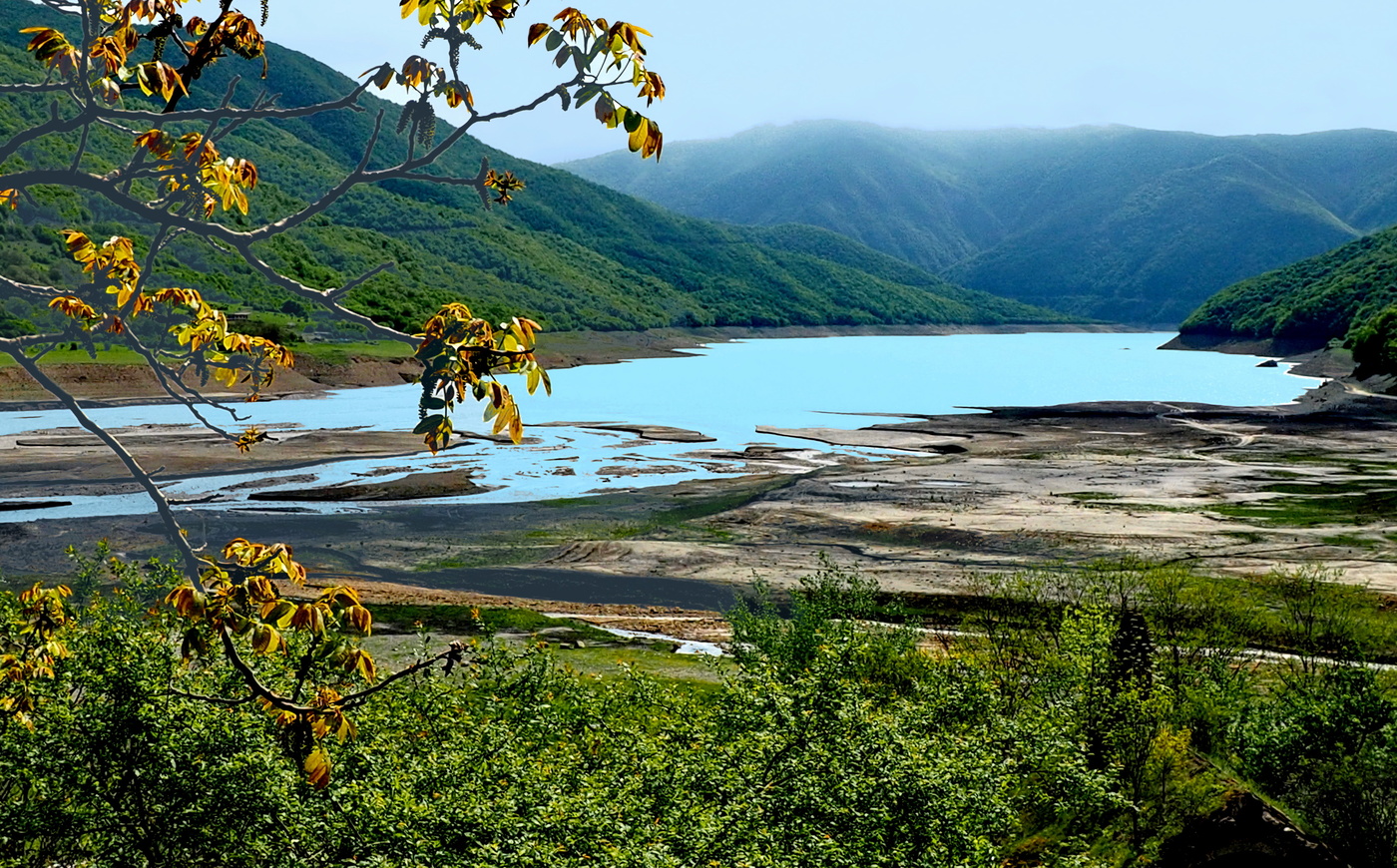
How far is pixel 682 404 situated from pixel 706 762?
356ft

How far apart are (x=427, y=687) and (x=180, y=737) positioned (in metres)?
4.41

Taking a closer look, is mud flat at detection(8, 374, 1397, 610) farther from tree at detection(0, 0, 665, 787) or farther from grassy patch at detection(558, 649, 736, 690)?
tree at detection(0, 0, 665, 787)

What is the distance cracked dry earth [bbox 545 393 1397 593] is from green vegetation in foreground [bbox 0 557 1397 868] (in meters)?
22.5

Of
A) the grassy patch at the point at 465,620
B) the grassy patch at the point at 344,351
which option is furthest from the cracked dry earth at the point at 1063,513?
the grassy patch at the point at 344,351

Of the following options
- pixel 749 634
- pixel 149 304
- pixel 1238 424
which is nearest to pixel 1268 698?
pixel 749 634

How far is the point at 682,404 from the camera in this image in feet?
406

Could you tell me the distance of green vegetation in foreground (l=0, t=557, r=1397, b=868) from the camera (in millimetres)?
13242

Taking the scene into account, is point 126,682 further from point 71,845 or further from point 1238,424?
point 1238,424

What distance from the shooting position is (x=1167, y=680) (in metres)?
25.0

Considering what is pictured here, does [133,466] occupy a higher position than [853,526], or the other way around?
[133,466]

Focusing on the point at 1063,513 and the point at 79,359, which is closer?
the point at 1063,513

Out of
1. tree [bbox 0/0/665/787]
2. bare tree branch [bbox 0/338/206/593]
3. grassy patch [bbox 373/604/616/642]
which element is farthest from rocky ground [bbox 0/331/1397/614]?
bare tree branch [bbox 0/338/206/593]

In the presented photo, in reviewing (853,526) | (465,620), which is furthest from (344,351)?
(465,620)

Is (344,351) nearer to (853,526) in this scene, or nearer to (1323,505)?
(853,526)
